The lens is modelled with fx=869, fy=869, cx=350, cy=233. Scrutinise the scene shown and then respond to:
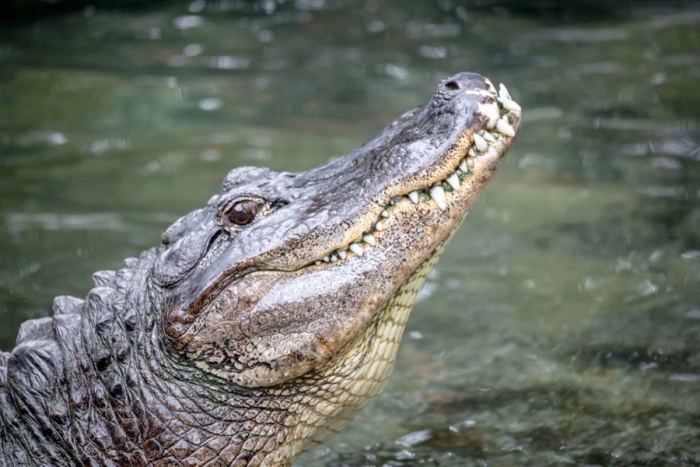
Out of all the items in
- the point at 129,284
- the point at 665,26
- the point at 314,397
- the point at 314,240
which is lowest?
the point at 665,26

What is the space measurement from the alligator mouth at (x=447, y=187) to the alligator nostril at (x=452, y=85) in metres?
0.13

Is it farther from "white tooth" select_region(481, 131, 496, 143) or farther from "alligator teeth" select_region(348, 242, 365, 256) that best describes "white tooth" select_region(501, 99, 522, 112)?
"alligator teeth" select_region(348, 242, 365, 256)

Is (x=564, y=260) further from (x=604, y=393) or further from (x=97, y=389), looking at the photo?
(x=97, y=389)

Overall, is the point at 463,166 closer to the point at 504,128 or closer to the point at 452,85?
the point at 504,128

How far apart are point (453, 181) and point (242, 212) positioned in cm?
74

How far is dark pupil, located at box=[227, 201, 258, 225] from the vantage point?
9.96ft

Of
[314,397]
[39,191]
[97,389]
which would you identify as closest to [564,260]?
[314,397]

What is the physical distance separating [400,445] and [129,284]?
4.66 feet

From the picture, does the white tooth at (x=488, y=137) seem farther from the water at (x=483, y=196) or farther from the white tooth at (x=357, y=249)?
the water at (x=483, y=196)

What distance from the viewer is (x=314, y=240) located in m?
2.93

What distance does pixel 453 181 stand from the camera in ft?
9.72

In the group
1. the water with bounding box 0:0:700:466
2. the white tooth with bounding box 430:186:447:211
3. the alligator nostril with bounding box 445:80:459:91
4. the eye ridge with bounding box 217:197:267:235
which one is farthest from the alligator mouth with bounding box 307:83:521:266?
the water with bounding box 0:0:700:466

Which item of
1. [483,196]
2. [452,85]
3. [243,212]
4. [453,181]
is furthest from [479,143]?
[483,196]

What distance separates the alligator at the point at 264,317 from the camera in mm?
2912
